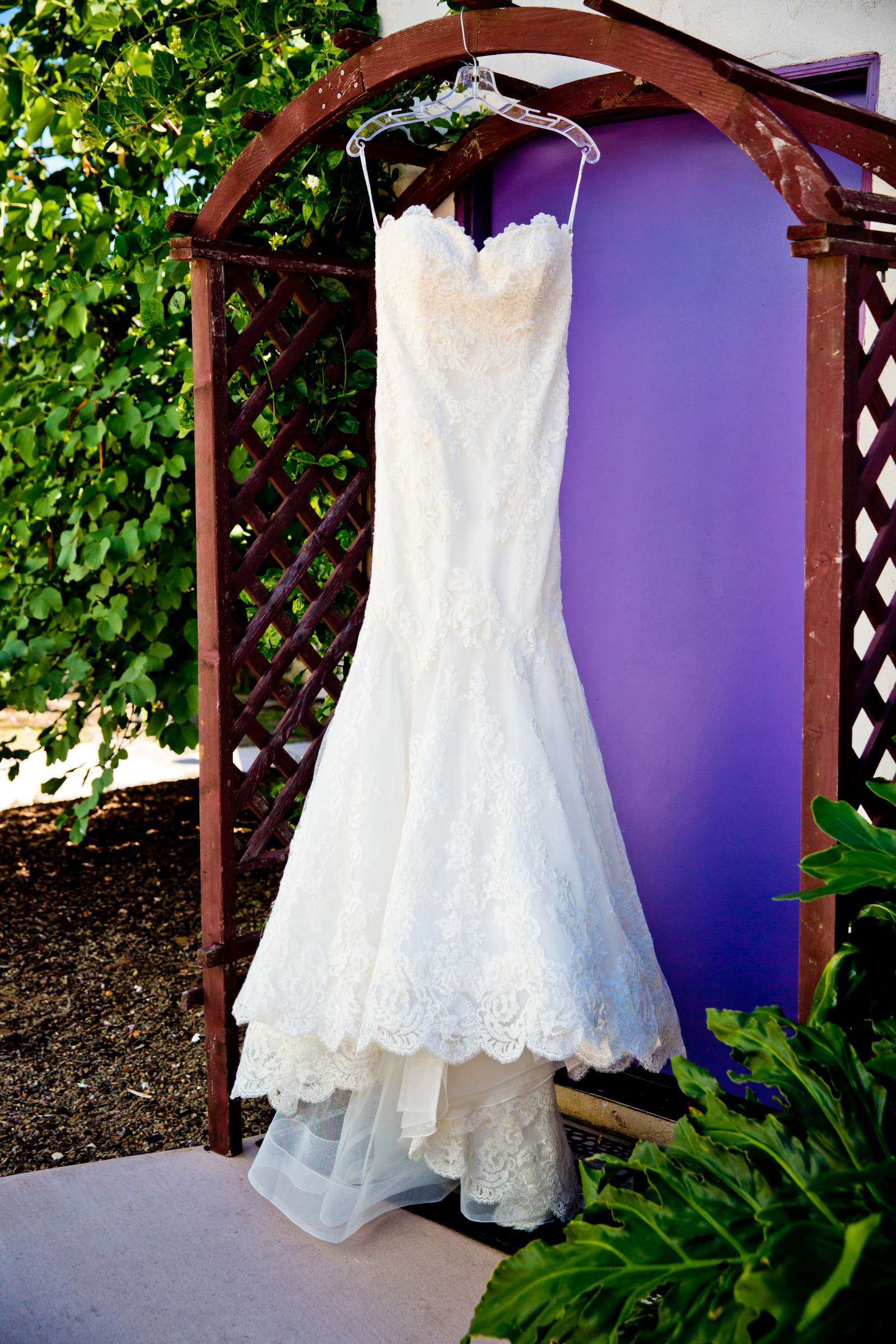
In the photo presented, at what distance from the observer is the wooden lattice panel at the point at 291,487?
2.80 metres

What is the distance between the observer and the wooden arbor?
6.17 feet

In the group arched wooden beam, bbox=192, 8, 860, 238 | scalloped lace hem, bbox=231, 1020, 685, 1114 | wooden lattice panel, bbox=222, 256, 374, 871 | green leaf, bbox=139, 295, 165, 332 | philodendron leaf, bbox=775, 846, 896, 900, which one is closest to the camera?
philodendron leaf, bbox=775, 846, 896, 900

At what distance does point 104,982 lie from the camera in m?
3.97

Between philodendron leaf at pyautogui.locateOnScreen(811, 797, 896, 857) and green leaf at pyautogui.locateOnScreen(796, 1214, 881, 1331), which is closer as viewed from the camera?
green leaf at pyautogui.locateOnScreen(796, 1214, 881, 1331)

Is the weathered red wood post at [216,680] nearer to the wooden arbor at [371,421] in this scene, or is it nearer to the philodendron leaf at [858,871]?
the wooden arbor at [371,421]

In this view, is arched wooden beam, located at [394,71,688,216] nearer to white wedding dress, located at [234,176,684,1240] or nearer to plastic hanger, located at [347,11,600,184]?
plastic hanger, located at [347,11,600,184]

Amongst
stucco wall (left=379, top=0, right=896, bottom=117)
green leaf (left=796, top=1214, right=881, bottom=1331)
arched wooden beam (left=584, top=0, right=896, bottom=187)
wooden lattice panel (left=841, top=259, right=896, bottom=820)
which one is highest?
stucco wall (left=379, top=0, right=896, bottom=117)

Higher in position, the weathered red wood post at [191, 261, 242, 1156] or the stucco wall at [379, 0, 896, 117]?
the stucco wall at [379, 0, 896, 117]

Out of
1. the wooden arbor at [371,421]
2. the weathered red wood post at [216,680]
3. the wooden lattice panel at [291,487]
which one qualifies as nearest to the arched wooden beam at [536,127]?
the wooden arbor at [371,421]

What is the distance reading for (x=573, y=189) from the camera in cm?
298

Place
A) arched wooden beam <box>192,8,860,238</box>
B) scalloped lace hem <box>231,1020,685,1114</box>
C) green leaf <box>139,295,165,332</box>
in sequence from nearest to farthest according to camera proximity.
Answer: arched wooden beam <box>192,8,860,238</box> < scalloped lace hem <box>231,1020,685,1114</box> < green leaf <box>139,295,165,332</box>

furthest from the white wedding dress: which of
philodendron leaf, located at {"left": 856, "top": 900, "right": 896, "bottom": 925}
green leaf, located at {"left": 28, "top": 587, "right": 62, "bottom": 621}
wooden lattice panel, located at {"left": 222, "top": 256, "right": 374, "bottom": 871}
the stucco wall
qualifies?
green leaf, located at {"left": 28, "top": 587, "right": 62, "bottom": 621}

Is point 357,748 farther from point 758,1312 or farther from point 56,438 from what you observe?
point 56,438

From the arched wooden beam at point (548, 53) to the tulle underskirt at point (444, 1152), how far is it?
1577 millimetres
